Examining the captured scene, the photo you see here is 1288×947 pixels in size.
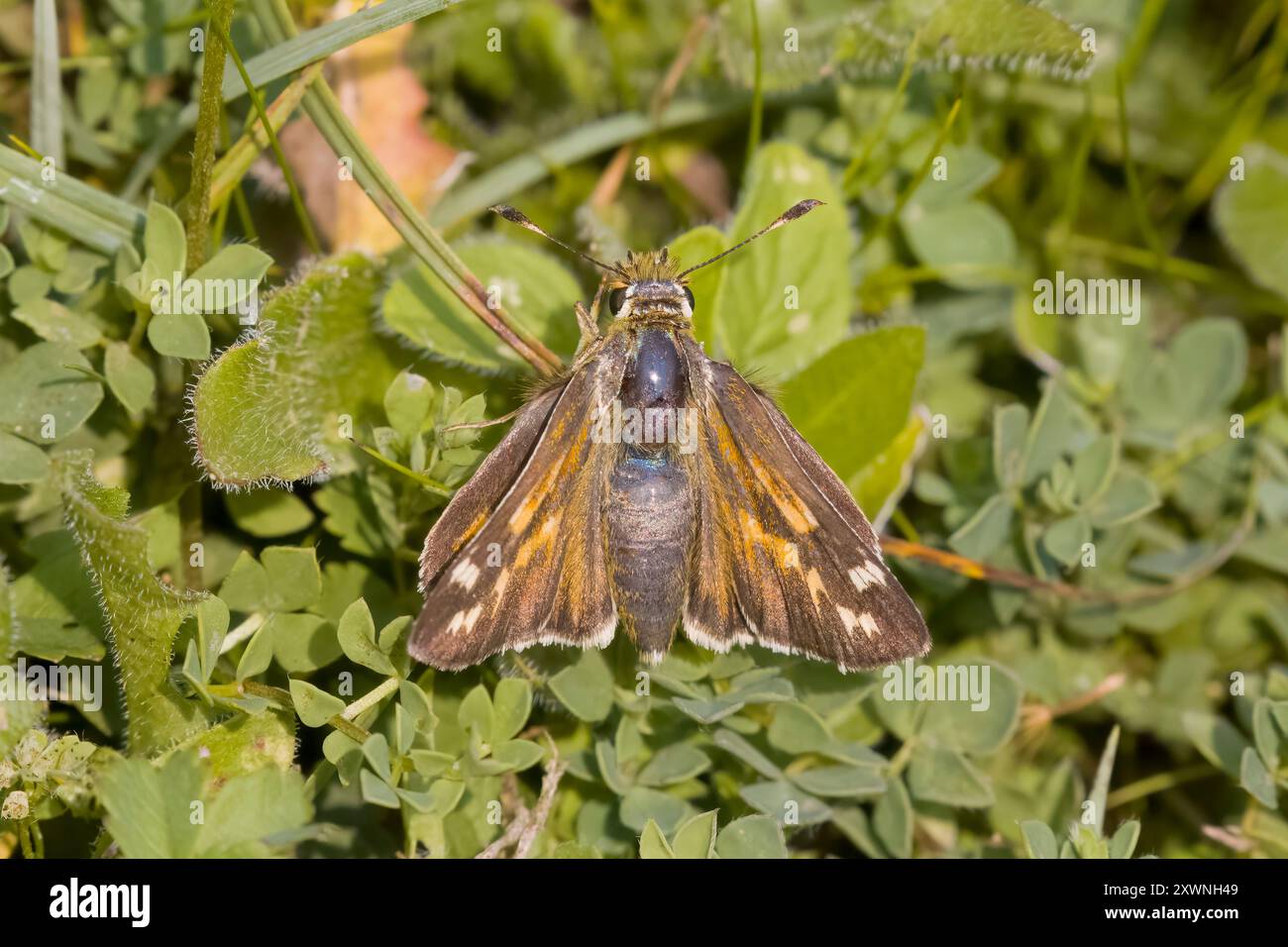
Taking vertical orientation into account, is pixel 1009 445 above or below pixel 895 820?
above

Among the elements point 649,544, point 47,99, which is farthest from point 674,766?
point 47,99

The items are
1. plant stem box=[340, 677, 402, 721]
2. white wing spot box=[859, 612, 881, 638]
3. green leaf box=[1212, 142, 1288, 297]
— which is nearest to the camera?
plant stem box=[340, 677, 402, 721]

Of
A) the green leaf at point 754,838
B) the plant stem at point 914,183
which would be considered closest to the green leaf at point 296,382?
the green leaf at point 754,838

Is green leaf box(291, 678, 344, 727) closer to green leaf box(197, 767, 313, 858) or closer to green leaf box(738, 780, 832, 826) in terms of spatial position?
green leaf box(197, 767, 313, 858)

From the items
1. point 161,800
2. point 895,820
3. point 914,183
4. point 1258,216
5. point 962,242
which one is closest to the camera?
point 161,800

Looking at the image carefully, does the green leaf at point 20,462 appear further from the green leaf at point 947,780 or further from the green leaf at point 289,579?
the green leaf at point 947,780

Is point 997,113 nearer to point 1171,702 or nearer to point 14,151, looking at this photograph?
point 1171,702

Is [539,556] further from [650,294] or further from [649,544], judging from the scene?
[650,294]

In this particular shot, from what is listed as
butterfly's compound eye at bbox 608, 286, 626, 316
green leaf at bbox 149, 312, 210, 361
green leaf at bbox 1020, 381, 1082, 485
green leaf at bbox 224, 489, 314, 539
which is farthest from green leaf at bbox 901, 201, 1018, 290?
green leaf at bbox 149, 312, 210, 361
